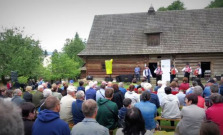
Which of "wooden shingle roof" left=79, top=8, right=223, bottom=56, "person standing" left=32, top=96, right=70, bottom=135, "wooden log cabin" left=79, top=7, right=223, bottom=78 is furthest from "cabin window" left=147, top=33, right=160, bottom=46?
"person standing" left=32, top=96, right=70, bottom=135

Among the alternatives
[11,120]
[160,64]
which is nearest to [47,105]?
[11,120]

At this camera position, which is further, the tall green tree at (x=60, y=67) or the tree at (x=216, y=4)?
the tree at (x=216, y=4)

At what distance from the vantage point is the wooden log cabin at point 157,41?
832 inches

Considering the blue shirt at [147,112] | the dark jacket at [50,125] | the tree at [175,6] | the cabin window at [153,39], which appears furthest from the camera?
the tree at [175,6]

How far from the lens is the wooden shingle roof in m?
21.4

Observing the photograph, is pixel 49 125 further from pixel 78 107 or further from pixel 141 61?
pixel 141 61

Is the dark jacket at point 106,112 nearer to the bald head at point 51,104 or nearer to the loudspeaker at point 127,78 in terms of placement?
the bald head at point 51,104

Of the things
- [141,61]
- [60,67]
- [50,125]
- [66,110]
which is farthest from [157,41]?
[50,125]

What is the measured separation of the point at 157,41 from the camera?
22.2 metres

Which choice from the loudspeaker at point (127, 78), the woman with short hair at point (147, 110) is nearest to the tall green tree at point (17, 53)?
the loudspeaker at point (127, 78)

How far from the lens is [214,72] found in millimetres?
20938

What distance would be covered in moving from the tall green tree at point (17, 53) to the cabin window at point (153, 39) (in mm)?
15563

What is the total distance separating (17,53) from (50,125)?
30.8 metres

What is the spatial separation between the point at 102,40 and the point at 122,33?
2329 millimetres
